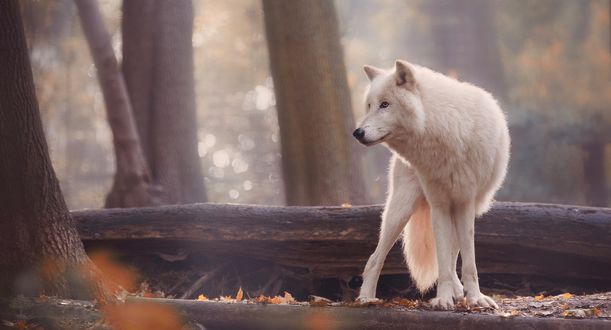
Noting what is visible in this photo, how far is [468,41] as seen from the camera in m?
25.0

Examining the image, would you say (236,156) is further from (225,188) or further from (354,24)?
(354,24)

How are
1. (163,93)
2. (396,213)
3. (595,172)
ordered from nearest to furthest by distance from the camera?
(396,213) < (163,93) < (595,172)

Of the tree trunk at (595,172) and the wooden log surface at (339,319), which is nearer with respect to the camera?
the wooden log surface at (339,319)

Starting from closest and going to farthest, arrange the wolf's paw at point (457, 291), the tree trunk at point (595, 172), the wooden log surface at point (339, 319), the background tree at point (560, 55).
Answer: the wooden log surface at point (339, 319) → the wolf's paw at point (457, 291) → the tree trunk at point (595, 172) → the background tree at point (560, 55)

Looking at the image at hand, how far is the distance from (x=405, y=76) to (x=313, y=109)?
9.99 ft

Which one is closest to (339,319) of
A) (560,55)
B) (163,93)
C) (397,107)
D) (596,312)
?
(397,107)

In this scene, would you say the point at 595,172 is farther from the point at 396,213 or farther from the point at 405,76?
the point at 405,76

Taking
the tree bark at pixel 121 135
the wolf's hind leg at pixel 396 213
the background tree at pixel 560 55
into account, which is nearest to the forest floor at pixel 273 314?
the wolf's hind leg at pixel 396 213

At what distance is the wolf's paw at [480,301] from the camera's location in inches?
211

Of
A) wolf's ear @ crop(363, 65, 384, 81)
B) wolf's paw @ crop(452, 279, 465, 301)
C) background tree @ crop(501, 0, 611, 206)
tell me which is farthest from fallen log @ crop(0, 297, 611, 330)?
background tree @ crop(501, 0, 611, 206)

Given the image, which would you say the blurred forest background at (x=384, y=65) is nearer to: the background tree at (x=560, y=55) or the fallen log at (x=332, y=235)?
the background tree at (x=560, y=55)

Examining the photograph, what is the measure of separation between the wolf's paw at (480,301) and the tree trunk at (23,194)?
269cm

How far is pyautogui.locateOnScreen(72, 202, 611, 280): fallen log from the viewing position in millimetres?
6535

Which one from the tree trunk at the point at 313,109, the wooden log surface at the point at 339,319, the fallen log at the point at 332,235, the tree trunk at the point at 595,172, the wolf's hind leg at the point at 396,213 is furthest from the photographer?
the tree trunk at the point at 595,172
